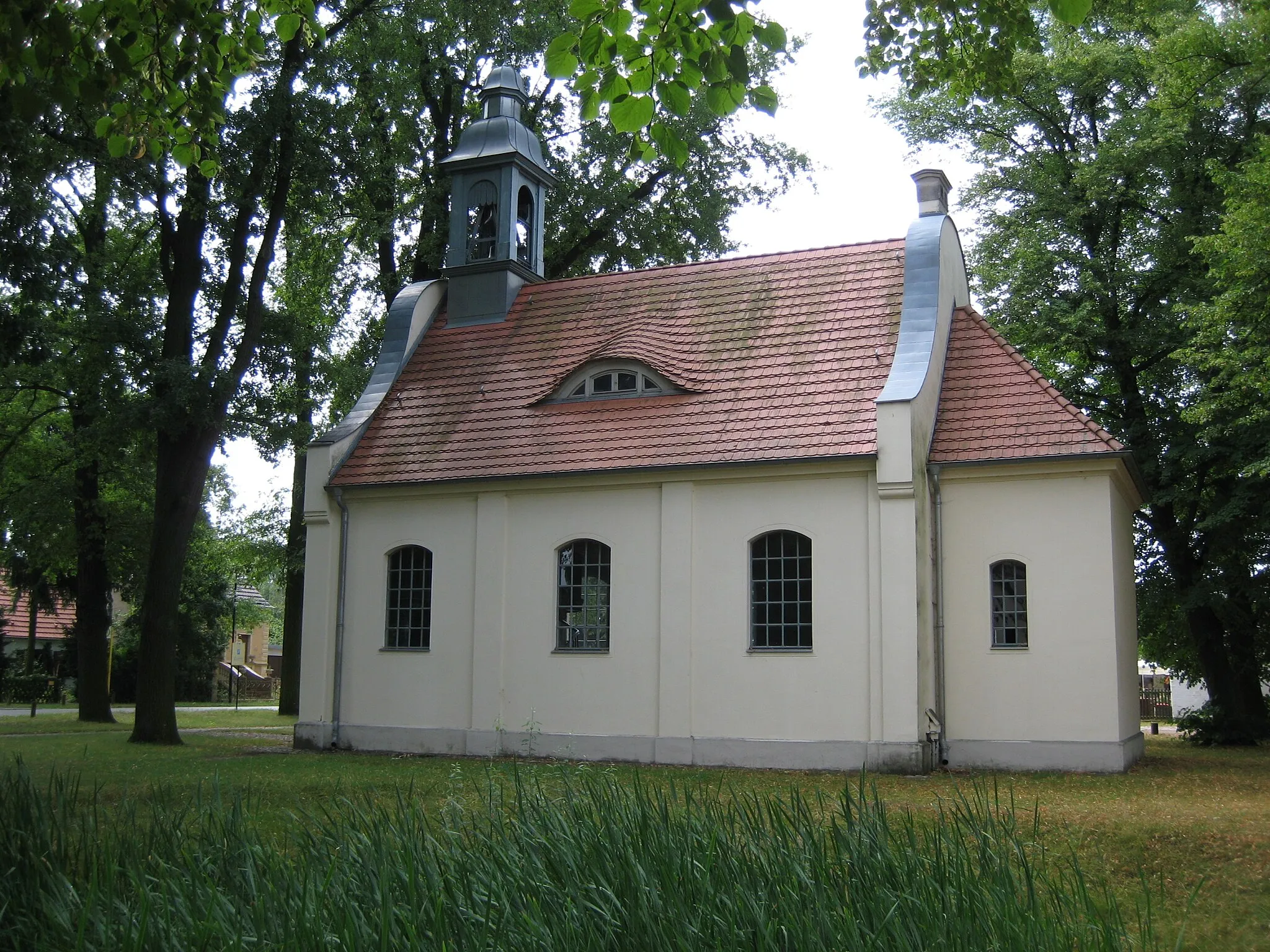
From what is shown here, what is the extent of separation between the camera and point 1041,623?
1609 cm

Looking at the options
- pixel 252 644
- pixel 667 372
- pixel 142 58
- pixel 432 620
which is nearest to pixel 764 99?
pixel 142 58

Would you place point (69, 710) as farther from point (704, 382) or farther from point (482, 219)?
point (704, 382)

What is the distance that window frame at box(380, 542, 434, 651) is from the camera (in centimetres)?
1933

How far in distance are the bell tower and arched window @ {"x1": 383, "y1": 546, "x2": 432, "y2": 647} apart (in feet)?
16.7

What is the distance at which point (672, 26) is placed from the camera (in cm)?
700

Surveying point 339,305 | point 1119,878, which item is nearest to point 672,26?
point 1119,878

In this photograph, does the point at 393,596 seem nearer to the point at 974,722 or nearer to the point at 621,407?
the point at 621,407

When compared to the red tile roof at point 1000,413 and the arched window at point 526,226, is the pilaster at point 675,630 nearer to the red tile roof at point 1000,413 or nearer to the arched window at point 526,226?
the red tile roof at point 1000,413

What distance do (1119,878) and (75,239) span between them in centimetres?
1448

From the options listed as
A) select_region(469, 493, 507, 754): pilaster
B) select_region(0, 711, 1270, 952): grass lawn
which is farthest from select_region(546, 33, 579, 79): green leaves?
select_region(469, 493, 507, 754): pilaster

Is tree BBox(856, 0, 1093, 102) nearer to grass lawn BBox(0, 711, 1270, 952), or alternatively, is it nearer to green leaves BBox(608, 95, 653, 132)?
green leaves BBox(608, 95, 653, 132)

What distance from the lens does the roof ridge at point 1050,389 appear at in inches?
635

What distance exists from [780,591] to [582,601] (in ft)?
10.3

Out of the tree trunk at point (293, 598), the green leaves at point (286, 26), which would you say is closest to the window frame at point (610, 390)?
the green leaves at point (286, 26)
